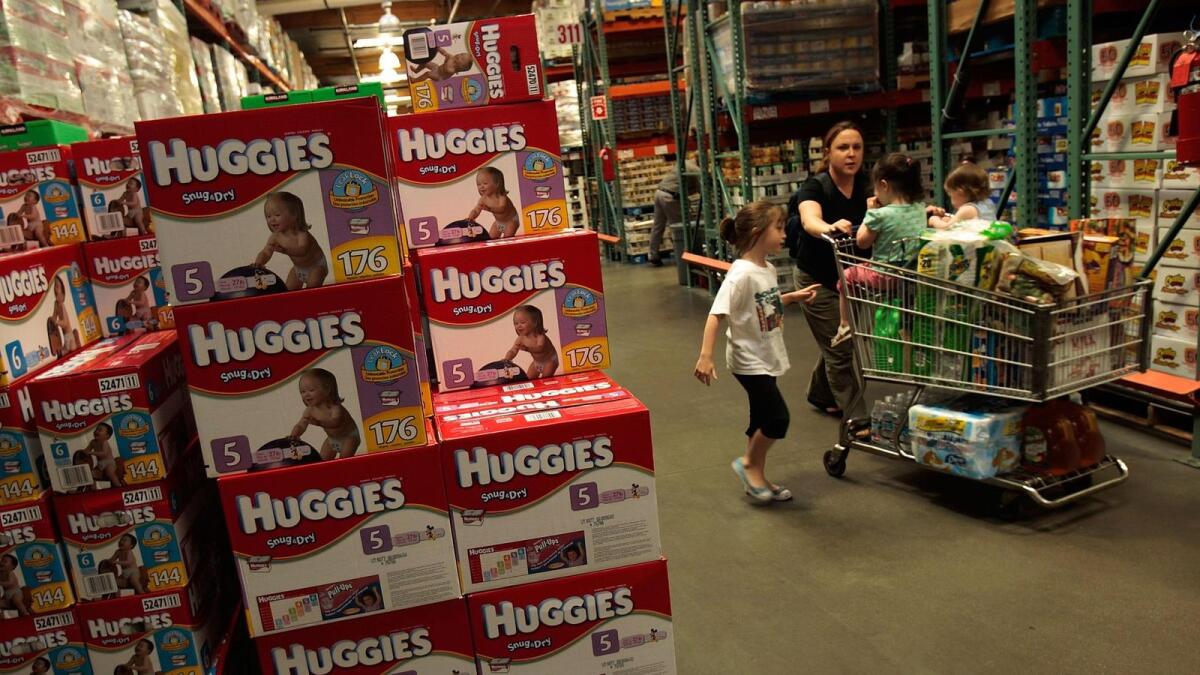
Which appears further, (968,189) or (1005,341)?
(968,189)

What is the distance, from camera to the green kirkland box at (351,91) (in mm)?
2264

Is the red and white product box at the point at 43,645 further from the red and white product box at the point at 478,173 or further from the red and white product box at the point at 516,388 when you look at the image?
the red and white product box at the point at 478,173

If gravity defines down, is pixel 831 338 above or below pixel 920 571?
above

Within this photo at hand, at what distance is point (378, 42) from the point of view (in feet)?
59.6

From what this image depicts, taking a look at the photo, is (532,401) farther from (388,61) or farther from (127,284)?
(388,61)

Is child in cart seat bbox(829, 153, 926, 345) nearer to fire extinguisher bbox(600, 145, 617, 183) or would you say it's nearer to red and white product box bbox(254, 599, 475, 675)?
Answer: red and white product box bbox(254, 599, 475, 675)

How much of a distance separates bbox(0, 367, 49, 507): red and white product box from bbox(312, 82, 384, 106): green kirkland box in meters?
1.09

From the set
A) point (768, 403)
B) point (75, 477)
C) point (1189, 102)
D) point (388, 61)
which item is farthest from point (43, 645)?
point (388, 61)

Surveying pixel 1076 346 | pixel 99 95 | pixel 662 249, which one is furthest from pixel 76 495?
pixel 662 249

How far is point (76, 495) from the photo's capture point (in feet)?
6.74

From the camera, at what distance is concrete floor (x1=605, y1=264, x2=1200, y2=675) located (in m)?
2.72

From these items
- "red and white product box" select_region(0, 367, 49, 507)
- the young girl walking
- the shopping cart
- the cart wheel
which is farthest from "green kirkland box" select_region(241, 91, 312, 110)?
the cart wheel

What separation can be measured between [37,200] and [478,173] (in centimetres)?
120

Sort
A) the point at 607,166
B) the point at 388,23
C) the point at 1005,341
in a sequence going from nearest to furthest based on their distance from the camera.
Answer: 1. the point at 1005,341
2. the point at 607,166
3. the point at 388,23
